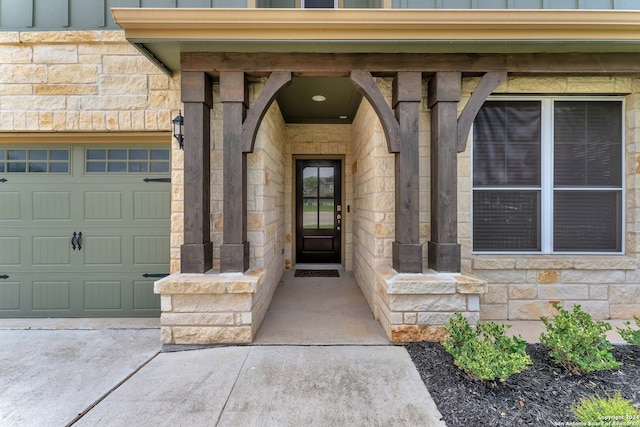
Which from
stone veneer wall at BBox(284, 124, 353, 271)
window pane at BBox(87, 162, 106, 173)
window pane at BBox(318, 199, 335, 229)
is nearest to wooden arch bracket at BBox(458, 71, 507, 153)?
stone veneer wall at BBox(284, 124, 353, 271)

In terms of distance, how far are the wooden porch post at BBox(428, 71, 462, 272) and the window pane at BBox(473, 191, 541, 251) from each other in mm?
554

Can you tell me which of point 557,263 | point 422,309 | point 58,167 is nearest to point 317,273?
point 422,309

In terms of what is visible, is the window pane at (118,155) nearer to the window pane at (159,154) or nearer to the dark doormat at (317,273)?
the window pane at (159,154)

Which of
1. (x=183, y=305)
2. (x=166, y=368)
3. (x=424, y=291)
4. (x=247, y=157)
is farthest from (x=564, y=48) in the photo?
(x=166, y=368)

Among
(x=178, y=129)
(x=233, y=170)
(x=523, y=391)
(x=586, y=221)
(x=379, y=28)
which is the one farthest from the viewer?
(x=586, y=221)

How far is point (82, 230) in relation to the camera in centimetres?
315

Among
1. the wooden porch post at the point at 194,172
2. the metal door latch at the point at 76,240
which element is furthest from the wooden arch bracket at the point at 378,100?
the metal door latch at the point at 76,240

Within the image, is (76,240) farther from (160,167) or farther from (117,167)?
(160,167)

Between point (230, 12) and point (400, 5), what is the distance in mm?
1586

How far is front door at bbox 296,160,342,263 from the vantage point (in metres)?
5.33

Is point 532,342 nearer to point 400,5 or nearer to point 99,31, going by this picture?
point 400,5

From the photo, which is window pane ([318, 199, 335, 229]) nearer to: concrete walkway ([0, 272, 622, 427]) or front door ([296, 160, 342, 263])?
front door ([296, 160, 342, 263])

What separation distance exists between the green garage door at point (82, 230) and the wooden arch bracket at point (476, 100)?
3014mm

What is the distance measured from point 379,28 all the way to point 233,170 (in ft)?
5.55
